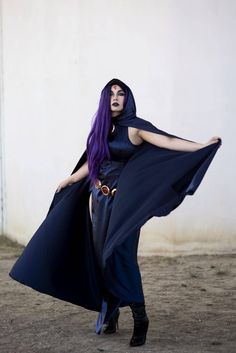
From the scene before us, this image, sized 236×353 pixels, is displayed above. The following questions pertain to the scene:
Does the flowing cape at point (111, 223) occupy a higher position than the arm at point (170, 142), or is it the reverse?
the arm at point (170, 142)

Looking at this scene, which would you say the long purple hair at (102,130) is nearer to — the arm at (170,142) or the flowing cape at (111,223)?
the flowing cape at (111,223)

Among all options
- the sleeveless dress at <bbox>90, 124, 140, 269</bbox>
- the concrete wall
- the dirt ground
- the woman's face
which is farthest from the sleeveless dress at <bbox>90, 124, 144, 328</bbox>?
the concrete wall

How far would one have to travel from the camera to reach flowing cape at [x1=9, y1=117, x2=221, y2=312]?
173 inches

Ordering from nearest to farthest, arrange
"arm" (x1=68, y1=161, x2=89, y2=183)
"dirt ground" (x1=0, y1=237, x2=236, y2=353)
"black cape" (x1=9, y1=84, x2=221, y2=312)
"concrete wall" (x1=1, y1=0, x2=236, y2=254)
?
"black cape" (x1=9, y1=84, x2=221, y2=312) → "dirt ground" (x1=0, y1=237, x2=236, y2=353) → "arm" (x1=68, y1=161, x2=89, y2=183) → "concrete wall" (x1=1, y1=0, x2=236, y2=254)

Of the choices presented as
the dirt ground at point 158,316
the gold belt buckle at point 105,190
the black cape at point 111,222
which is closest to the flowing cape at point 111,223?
the black cape at point 111,222

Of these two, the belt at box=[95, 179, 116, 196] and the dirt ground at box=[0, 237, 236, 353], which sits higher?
the belt at box=[95, 179, 116, 196]

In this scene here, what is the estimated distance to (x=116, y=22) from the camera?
700 centimetres

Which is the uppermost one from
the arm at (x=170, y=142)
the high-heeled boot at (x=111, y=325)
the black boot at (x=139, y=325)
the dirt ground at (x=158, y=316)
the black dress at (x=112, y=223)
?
the arm at (x=170, y=142)

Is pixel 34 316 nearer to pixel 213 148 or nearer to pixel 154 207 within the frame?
pixel 154 207

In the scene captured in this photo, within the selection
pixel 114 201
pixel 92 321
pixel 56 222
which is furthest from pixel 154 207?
A: pixel 92 321

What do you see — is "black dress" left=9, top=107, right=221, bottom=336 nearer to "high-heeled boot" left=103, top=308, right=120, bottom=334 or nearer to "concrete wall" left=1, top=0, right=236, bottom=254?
"high-heeled boot" left=103, top=308, right=120, bottom=334

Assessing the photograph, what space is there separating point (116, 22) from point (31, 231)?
2.36 m

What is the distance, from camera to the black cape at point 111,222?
173 inches

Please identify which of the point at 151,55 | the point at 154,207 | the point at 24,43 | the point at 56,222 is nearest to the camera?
the point at 154,207
